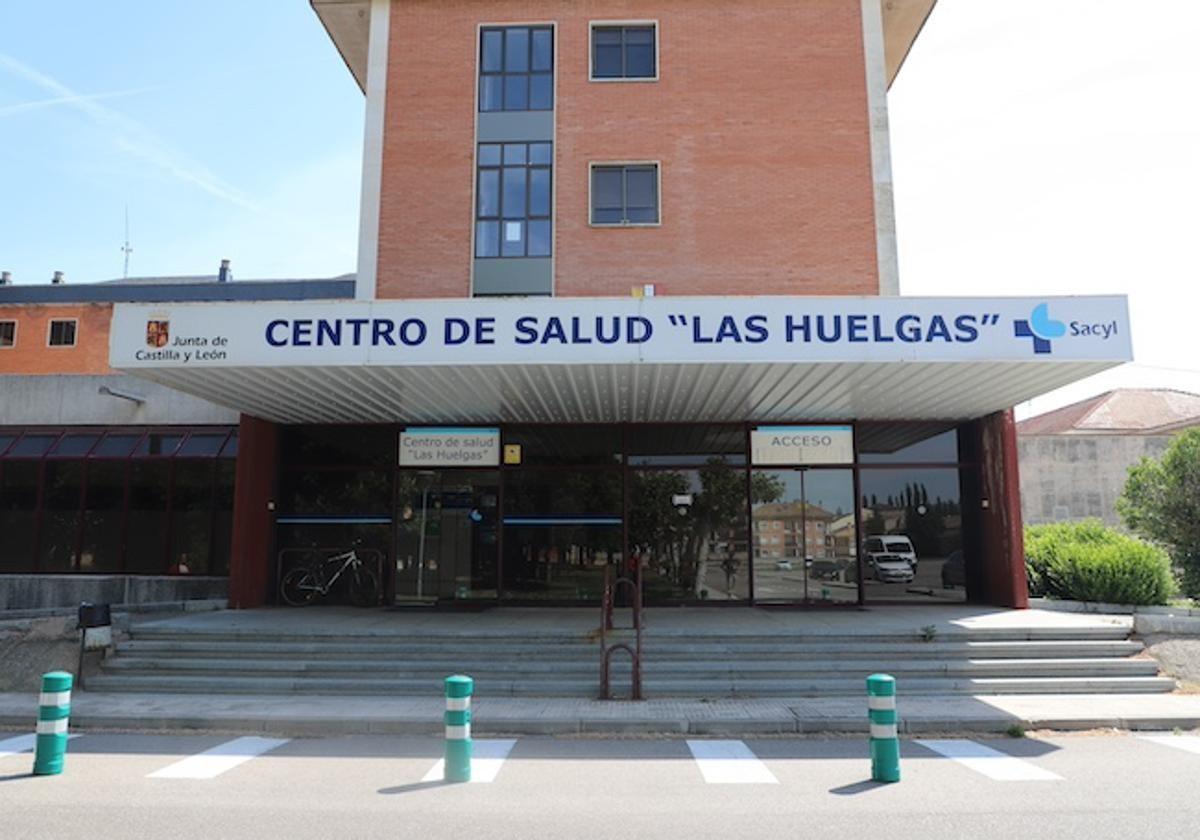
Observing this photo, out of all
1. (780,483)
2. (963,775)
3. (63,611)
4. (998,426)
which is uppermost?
(998,426)

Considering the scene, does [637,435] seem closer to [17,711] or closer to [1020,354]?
[1020,354]

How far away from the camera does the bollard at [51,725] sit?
292 inches

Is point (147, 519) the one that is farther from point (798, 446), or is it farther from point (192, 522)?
point (798, 446)

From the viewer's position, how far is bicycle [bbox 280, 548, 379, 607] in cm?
1670

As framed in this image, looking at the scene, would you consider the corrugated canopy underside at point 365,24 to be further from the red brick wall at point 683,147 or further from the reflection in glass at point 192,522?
the reflection in glass at point 192,522

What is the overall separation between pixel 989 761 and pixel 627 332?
6.50m

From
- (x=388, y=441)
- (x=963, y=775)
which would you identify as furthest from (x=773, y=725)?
(x=388, y=441)

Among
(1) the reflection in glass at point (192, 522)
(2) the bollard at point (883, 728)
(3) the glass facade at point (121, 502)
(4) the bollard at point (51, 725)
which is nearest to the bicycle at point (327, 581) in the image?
(3) the glass facade at point (121, 502)

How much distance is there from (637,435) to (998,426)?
6526mm

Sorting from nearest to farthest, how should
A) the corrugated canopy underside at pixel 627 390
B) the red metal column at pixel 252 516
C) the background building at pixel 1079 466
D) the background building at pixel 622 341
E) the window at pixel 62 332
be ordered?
the background building at pixel 622 341
the corrugated canopy underside at pixel 627 390
the red metal column at pixel 252 516
the window at pixel 62 332
the background building at pixel 1079 466

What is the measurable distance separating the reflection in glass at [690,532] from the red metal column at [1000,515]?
14.6 feet

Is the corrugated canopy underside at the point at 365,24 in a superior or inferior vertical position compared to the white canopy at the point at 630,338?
superior

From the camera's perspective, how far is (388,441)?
664 inches

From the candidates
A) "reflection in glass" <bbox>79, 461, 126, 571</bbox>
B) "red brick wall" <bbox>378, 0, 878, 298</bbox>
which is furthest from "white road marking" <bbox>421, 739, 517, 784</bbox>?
"reflection in glass" <bbox>79, 461, 126, 571</bbox>
